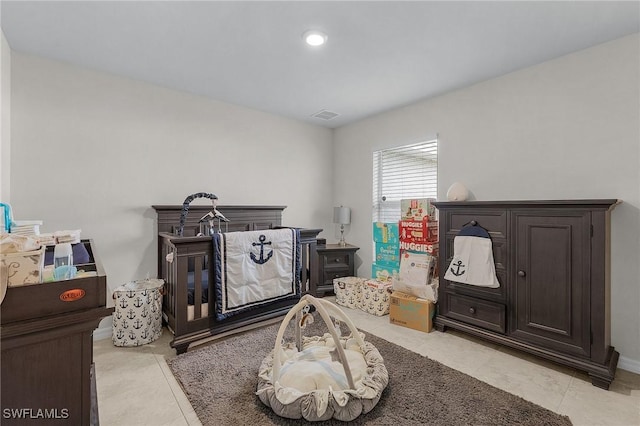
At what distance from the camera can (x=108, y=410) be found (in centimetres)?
164

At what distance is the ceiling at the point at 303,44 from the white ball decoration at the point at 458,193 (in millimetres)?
1055

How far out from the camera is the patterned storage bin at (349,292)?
3.38 meters

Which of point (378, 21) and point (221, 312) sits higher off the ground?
point (378, 21)

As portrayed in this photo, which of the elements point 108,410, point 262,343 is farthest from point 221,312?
point 108,410

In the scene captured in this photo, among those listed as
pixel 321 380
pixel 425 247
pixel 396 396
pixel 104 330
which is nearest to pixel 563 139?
pixel 425 247

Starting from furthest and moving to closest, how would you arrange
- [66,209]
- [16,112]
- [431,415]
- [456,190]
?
[456,190], [66,209], [16,112], [431,415]

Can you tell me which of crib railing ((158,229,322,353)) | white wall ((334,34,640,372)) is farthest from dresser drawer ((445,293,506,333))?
crib railing ((158,229,322,353))

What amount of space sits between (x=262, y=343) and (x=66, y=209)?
2.07 meters

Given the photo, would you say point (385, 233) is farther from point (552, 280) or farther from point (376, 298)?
point (552, 280)

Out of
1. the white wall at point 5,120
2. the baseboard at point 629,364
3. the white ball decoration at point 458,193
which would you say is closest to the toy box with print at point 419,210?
the white ball decoration at point 458,193

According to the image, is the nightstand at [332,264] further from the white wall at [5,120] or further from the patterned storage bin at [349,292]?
the white wall at [5,120]

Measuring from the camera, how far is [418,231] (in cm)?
303

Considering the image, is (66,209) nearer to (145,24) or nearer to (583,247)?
(145,24)

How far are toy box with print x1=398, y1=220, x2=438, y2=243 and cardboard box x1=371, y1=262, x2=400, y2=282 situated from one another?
55cm
